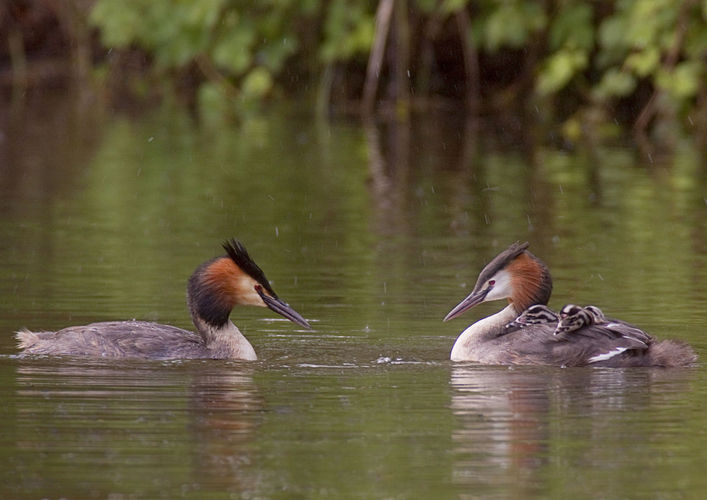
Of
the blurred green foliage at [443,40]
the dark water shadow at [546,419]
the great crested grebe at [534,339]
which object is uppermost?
the blurred green foliage at [443,40]

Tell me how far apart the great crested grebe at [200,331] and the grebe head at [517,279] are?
3.94ft

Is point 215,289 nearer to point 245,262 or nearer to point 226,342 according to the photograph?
point 245,262

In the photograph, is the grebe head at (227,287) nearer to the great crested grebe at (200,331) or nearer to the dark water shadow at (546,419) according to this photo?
the great crested grebe at (200,331)

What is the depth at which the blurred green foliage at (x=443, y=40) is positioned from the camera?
27047 millimetres

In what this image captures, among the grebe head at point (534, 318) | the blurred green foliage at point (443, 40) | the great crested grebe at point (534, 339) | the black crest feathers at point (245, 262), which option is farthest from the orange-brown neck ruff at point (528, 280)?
the blurred green foliage at point (443, 40)

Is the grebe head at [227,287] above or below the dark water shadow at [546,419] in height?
above

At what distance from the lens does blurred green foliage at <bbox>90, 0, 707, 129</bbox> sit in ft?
88.7

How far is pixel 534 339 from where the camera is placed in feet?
32.6

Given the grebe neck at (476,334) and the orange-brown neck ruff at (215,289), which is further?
the orange-brown neck ruff at (215,289)

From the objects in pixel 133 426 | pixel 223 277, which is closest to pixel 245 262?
pixel 223 277

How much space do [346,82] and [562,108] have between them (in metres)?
4.67

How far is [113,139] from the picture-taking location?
2797 centimetres

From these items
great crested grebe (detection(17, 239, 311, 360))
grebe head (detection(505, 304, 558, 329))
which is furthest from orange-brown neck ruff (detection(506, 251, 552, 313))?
great crested grebe (detection(17, 239, 311, 360))

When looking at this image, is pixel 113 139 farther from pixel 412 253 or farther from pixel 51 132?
pixel 412 253
